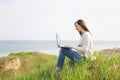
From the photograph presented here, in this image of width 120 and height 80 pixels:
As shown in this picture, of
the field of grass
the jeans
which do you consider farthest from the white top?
the field of grass

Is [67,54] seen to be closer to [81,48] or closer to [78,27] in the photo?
[81,48]

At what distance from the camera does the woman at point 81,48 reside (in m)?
10.4

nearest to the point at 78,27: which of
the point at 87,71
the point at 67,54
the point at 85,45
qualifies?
the point at 85,45

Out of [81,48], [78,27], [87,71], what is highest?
[78,27]

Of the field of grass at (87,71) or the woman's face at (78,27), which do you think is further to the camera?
the woman's face at (78,27)

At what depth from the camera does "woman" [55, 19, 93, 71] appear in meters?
10.4

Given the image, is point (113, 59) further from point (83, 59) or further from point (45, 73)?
point (45, 73)

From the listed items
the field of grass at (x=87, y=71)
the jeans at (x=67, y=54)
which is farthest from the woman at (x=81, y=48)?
the field of grass at (x=87, y=71)

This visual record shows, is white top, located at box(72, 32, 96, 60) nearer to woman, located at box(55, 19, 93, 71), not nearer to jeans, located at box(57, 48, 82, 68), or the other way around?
woman, located at box(55, 19, 93, 71)

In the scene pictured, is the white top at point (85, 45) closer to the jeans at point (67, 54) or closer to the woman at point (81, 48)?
the woman at point (81, 48)

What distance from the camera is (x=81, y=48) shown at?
1043cm

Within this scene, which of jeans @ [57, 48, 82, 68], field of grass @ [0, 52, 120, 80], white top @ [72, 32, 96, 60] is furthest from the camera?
jeans @ [57, 48, 82, 68]

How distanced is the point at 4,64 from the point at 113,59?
38.3 ft

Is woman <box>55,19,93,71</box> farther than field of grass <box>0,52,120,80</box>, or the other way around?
woman <box>55,19,93,71</box>
